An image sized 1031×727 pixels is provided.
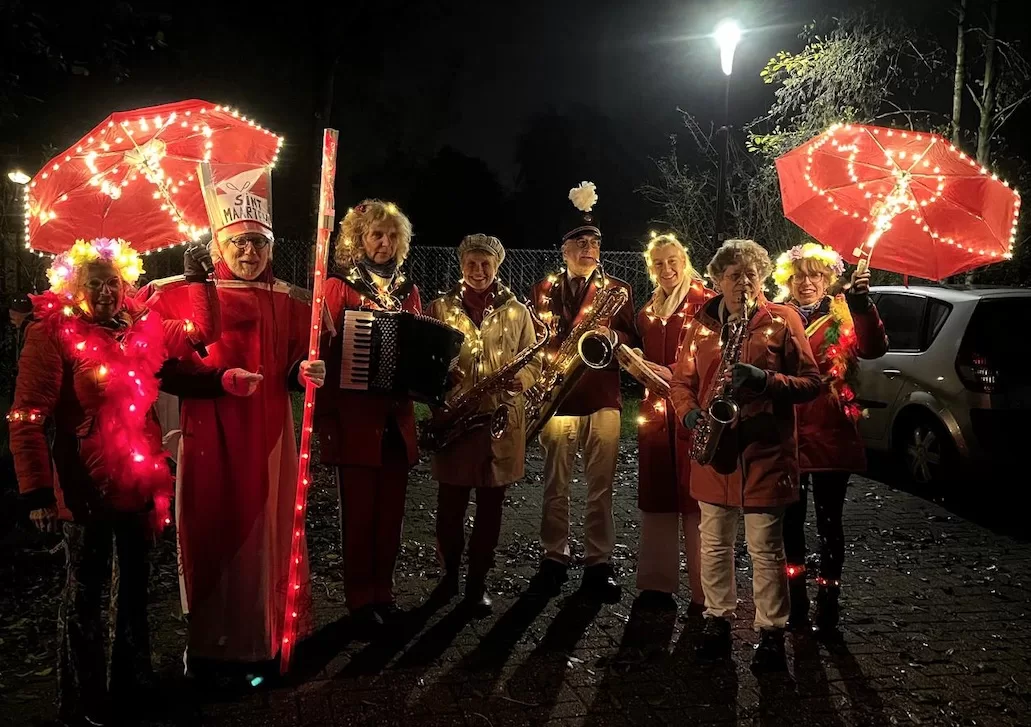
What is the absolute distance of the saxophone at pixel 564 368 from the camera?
17.4 ft

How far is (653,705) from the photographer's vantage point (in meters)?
3.97

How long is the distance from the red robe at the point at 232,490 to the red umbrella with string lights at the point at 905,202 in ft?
10.2

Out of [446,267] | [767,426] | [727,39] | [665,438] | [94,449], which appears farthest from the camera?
[446,267]

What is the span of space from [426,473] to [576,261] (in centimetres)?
370

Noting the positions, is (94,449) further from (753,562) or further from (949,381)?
(949,381)

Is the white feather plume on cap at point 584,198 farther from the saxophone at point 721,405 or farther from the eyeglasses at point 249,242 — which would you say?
the eyeglasses at point 249,242

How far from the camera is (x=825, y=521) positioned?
4828 mm

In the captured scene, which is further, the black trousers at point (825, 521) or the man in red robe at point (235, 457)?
the black trousers at point (825, 521)

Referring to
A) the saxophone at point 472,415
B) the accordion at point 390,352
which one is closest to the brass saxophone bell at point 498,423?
the saxophone at point 472,415

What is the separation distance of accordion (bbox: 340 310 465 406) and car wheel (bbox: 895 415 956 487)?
17.1 feet

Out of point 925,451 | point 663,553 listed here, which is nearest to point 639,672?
point 663,553

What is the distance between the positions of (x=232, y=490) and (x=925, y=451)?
21.2 feet

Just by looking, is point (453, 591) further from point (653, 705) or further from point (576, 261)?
point (576, 261)

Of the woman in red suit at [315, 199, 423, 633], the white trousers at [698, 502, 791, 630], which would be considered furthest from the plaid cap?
the white trousers at [698, 502, 791, 630]
